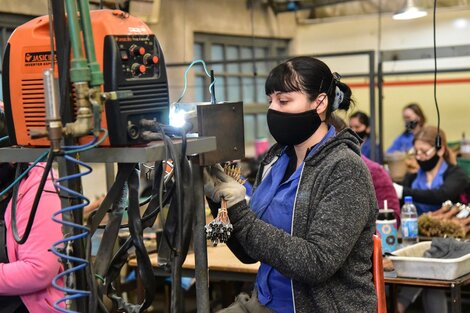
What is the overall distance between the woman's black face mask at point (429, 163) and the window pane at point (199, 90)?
2.98 m

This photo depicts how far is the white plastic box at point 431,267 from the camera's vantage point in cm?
252

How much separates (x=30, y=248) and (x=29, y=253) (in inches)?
0.6

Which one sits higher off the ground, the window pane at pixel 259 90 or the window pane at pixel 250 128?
the window pane at pixel 259 90

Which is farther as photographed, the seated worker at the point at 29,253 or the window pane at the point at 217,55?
the window pane at the point at 217,55

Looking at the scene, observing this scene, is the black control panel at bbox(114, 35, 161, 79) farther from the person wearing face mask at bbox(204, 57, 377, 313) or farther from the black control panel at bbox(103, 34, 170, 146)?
the person wearing face mask at bbox(204, 57, 377, 313)

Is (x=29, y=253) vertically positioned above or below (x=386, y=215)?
above

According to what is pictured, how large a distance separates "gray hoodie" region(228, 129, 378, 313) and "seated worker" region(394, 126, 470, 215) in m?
2.41

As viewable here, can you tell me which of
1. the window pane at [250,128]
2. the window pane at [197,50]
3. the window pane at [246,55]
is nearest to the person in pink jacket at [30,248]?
the window pane at [197,50]

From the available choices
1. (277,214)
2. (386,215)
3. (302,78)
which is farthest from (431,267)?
(302,78)

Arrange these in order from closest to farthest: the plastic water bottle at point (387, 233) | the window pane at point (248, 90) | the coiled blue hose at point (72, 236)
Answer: the coiled blue hose at point (72, 236) < the plastic water bottle at point (387, 233) < the window pane at point (248, 90)

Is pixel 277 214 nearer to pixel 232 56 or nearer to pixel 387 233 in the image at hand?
pixel 387 233

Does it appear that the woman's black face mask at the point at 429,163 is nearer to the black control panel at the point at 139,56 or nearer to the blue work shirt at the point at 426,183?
the blue work shirt at the point at 426,183

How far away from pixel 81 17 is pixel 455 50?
159 inches

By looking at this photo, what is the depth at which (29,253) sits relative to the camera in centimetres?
178
